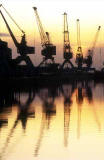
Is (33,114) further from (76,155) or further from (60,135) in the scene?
(76,155)

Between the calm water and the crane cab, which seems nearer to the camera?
the calm water

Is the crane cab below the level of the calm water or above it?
above

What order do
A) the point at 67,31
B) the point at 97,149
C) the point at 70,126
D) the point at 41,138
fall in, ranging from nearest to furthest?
1. the point at 97,149
2. the point at 41,138
3. the point at 70,126
4. the point at 67,31

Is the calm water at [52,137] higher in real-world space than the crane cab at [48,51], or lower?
lower

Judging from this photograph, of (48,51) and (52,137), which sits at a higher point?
(48,51)

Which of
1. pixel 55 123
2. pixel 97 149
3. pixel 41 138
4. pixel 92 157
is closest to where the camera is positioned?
pixel 92 157

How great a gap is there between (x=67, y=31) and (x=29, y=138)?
14681cm

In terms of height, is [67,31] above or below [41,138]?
above

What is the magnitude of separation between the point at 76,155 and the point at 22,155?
1.28m

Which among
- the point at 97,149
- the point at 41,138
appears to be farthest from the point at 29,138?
the point at 97,149

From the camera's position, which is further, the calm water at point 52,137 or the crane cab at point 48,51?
the crane cab at point 48,51

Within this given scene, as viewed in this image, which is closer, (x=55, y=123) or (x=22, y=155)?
(x=22, y=155)

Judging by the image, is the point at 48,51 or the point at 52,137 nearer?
the point at 52,137

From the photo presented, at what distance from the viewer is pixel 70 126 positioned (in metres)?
21.0
